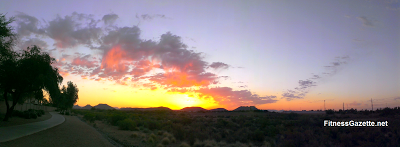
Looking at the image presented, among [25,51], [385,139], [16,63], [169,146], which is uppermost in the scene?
[25,51]

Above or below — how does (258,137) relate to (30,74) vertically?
below

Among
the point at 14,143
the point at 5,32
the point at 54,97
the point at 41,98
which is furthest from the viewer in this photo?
the point at 41,98

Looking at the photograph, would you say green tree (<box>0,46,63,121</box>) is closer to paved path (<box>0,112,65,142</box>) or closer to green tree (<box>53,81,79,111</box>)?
paved path (<box>0,112,65,142</box>)

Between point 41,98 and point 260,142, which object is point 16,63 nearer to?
point 41,98

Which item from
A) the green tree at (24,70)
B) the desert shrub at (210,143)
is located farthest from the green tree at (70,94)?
the desert shrub at (210,143)

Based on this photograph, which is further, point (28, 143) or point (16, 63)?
point (16, 63)

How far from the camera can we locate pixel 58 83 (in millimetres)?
22922

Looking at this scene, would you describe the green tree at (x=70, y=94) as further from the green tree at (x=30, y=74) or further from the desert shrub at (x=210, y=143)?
the desert shrub at (x=210, y=143)

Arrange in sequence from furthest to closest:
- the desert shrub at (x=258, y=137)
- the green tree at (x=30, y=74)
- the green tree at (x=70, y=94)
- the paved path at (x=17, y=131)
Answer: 1. the green tree at (x=70, y=94)
2. the green tree at (x=30, y=74)
3. the desert shrub at (x=258, y=137)
4. the paved path at (x=17, y=131)

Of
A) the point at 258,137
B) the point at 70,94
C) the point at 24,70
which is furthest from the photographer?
the point at 70,94

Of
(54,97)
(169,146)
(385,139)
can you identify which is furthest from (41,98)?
(385,139)

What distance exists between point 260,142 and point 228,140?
2375mm

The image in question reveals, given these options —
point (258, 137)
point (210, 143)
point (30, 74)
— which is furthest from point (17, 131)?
point (258, 137)

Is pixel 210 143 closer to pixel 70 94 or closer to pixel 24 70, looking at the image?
pixel 24 70
